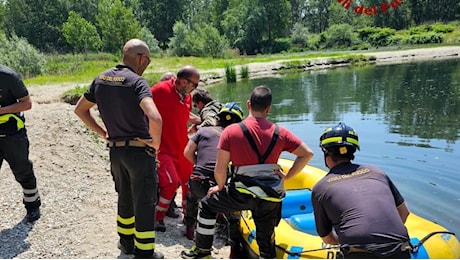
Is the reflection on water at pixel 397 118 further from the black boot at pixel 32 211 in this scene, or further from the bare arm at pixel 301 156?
the black boot at pixel 32 211

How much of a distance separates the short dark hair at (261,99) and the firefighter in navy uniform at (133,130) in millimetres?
764

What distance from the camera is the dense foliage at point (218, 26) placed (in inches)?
1869

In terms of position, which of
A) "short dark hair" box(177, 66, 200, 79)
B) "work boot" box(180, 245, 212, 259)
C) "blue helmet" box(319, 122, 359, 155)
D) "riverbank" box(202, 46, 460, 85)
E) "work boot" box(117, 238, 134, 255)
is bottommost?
"riverbank" box(202, 46, 460, 85)

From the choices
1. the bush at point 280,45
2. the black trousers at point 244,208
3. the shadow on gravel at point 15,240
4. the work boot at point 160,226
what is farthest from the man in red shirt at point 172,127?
the bush at point 280,45

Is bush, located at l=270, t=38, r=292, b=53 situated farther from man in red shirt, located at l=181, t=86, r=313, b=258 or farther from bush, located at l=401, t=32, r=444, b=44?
man in red shirt, located at l=181, t=86, r=313, b=258

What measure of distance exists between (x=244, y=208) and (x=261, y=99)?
908mm

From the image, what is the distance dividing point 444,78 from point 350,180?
21134mm

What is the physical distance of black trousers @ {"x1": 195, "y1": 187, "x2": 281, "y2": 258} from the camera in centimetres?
360

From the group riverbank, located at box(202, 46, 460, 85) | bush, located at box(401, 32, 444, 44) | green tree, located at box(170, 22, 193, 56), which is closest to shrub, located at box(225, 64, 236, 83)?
riverbank, located at box(202, 46, 460, 85)

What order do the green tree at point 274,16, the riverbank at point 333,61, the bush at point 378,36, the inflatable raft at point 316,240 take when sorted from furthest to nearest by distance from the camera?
1. the green tree at point 274,16
2. the bush at point 378,36
3. the riverbank at point 333,61
4. the inflatable raft at point 316,240


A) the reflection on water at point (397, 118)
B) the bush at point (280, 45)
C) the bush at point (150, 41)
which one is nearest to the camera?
the reflection on water at point (397, 118)

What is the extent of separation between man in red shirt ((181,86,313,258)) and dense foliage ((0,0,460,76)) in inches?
1747

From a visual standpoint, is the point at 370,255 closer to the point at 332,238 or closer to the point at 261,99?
the point at 332,238

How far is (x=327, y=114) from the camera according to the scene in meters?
14.6
